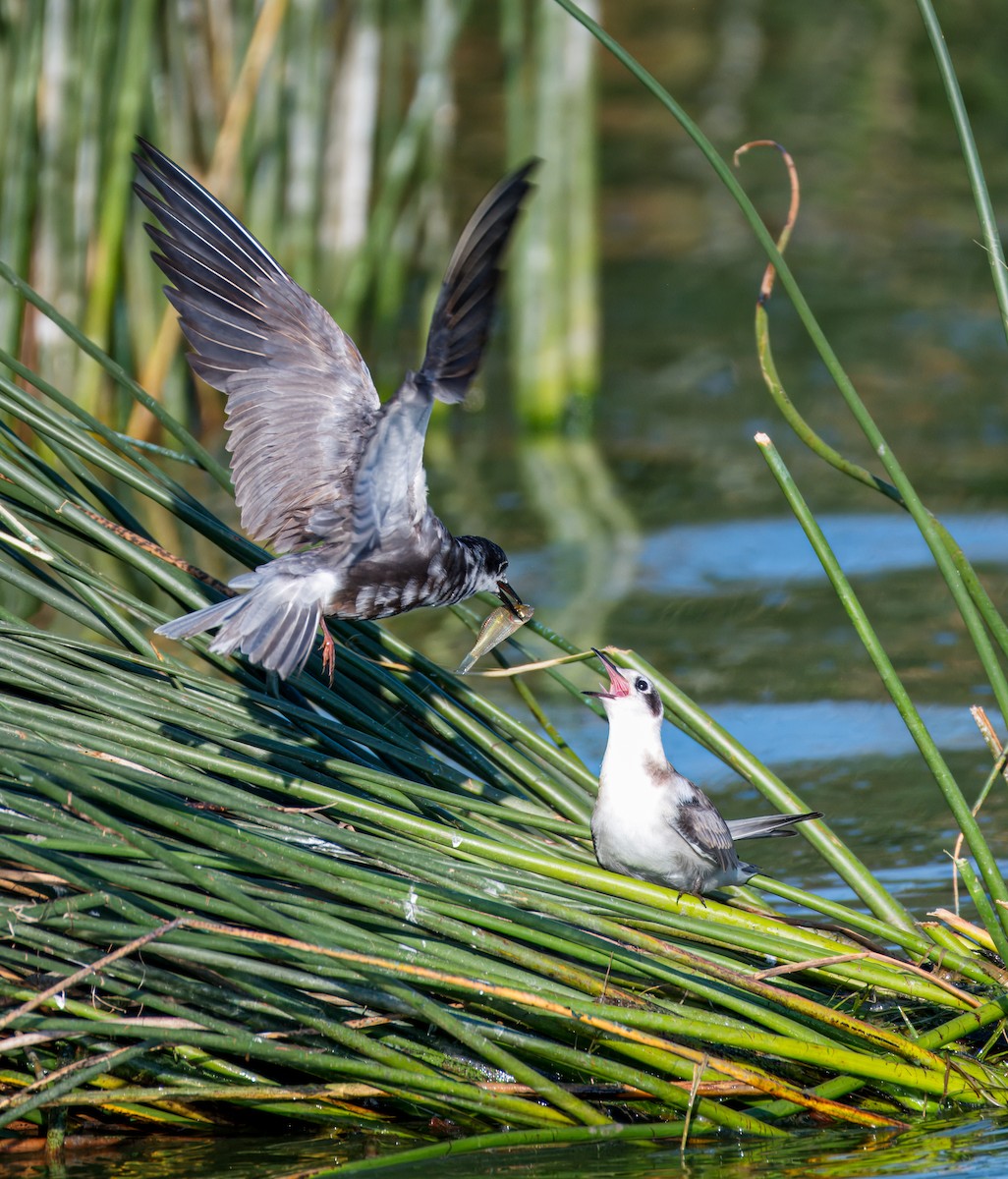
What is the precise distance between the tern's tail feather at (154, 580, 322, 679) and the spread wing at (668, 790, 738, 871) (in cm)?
97

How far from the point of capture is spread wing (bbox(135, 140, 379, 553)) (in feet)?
14.0

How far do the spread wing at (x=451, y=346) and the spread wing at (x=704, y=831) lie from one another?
1.01 m

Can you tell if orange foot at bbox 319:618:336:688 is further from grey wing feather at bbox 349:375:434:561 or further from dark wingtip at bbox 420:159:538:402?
dark wingtip at bbox 420:159:538:402

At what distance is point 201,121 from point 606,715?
247 inches

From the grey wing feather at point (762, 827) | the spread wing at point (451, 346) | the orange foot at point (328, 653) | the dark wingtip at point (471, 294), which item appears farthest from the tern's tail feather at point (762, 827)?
the dark wingtip at point (471, 294)

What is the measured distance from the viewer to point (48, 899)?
3119 millimetres

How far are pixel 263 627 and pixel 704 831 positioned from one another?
1134mm

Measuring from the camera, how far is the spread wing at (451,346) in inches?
126

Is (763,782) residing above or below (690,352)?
below

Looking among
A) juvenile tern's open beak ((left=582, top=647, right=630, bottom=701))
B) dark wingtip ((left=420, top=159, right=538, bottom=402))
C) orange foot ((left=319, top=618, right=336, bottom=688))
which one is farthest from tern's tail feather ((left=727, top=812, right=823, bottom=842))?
dark wingtip ((left=420, top=159, right=538, bottom=402))

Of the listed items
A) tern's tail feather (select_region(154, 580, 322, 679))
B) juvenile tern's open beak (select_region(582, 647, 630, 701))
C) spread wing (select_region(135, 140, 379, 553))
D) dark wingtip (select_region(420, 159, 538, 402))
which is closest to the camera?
dark wingtip (select_region(420, 159, 538, 402))

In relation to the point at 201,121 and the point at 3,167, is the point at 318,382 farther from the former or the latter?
the point at 201,121

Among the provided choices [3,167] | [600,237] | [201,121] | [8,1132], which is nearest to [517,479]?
[201,121]

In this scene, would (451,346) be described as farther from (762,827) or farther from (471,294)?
(762,827)
